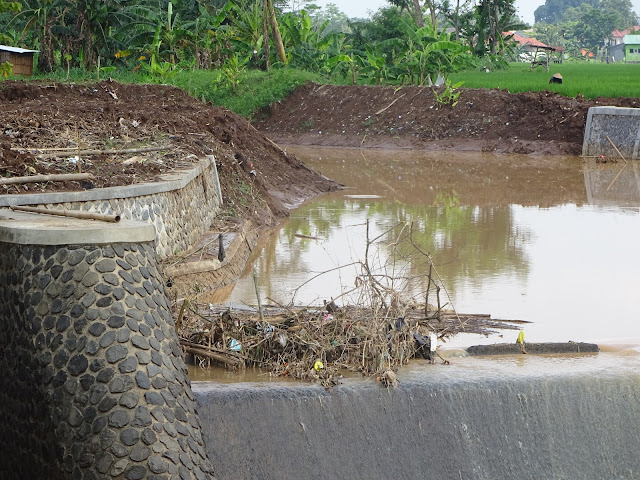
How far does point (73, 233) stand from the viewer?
448 centimetres

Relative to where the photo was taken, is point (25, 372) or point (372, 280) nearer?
point (25, 372)

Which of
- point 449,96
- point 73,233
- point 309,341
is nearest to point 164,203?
point 309,341

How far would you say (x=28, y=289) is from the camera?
4492 mm

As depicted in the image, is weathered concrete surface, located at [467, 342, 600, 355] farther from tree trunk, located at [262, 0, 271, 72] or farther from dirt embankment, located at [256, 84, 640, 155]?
tree trunk, located at [262, 0, 271, 72]

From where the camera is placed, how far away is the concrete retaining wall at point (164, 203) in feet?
20.6

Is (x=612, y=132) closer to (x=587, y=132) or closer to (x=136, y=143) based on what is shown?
(x=587, y=132)

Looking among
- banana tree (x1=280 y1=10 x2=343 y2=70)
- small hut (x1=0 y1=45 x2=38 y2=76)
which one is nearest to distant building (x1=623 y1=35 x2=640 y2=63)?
banana tree (x1=280 y1=10 x2=343 y2=70)

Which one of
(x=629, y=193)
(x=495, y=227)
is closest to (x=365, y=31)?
(x=629, y=193)

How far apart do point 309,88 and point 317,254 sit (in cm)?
1464

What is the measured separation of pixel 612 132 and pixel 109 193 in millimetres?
13273

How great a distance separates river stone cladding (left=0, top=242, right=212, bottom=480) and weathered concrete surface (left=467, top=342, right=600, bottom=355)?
195cm

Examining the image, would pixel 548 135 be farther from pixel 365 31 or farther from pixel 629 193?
pixel 365 31

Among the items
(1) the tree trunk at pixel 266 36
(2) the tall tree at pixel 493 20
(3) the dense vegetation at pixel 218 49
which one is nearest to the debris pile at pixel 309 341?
(3) the dense vegetation at pixel 218 49

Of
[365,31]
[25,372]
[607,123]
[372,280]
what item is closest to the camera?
[25,372]
